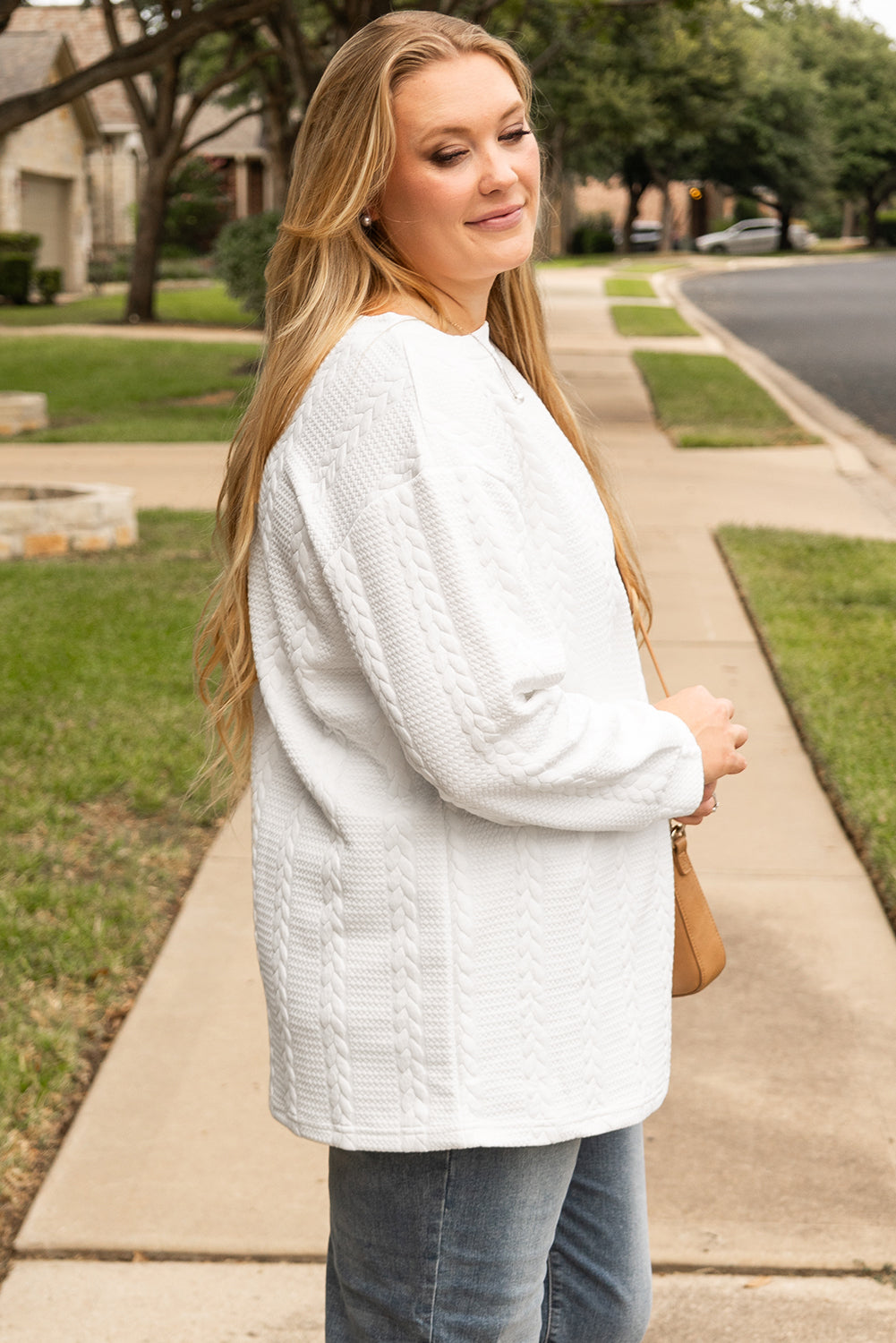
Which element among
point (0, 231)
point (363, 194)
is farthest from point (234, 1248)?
point (0, 231)

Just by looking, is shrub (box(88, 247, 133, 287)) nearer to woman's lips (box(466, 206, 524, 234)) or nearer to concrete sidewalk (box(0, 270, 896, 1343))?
concrete sidewalk (box(0, 270, 896, 1343))

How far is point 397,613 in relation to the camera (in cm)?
136

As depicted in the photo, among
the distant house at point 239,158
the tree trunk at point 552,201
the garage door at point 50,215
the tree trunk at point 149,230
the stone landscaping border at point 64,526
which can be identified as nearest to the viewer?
the tree trunk at point 552,201

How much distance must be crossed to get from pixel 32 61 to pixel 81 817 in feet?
111

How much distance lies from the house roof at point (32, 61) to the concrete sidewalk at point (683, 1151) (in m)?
32.8

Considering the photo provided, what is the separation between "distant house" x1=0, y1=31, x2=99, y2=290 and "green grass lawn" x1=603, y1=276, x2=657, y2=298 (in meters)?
13.0

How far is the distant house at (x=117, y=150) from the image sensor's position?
4159 centimetres

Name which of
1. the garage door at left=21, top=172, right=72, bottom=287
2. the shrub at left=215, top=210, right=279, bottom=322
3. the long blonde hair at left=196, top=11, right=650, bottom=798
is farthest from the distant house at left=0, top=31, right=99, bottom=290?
the long blonde hair at left=196, top=11, right=650, bottom=798

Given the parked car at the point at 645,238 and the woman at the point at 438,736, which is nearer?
the woman at the point at 438,736

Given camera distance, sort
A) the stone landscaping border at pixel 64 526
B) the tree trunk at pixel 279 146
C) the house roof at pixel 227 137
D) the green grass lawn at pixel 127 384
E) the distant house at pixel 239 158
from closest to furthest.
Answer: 1. the stone landscaping border at pixel 64 526
2. the green grass lawn at pixel 127 384
3. the tree trunk at pixel 279 146
4. the house roof at pixel 227 137
5. the distant house at pixel 239 158

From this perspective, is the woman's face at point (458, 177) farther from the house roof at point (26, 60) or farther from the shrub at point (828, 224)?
the shrub at point (828, 224)

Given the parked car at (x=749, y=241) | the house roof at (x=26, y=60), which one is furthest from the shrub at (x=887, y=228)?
the house roof at (x=26, y=60)

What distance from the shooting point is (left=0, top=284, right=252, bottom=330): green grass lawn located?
26.0 metres

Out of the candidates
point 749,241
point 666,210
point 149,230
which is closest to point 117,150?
point 149,230
